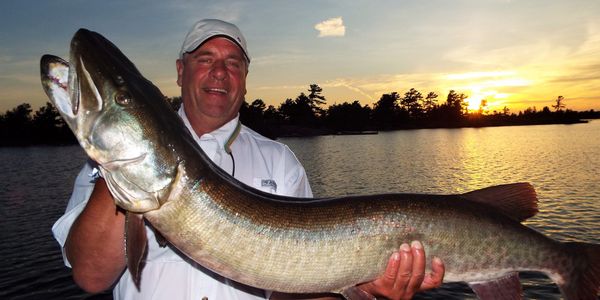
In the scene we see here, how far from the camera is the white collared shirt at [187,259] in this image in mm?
2811

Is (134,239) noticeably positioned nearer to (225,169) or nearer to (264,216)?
(264,216)

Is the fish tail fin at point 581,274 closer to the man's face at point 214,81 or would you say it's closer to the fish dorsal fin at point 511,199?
the fish dorsal fin at point 511,199

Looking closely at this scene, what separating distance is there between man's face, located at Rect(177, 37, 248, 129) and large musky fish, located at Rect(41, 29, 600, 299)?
1.05 meters

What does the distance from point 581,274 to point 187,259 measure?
3.07 m

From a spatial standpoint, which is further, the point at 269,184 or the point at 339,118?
the point at 339,118

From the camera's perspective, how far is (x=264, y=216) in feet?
8.07

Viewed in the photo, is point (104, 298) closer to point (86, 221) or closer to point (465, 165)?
point (86, 221)

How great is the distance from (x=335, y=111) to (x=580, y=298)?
125m

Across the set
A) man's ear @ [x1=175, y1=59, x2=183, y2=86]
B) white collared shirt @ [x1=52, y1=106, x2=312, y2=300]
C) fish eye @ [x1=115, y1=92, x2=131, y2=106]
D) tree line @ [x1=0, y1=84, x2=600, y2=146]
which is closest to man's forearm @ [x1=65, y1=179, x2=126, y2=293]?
white collared shirt @ [x1=52, y1=106, x2=312, y2=300]

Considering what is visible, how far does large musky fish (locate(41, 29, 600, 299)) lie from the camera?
206cm

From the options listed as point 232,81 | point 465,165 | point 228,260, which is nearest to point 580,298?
point 228,260

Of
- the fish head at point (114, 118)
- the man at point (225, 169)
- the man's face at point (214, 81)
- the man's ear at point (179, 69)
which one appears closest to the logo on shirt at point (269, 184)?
the man at point (225, 169)

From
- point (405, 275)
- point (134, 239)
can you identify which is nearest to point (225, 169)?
point (134, 239)

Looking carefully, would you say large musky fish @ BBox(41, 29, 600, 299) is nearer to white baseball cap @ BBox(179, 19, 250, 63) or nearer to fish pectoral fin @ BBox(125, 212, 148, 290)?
fish pectoral fin @ BBox(125, 212, 148, 290)
